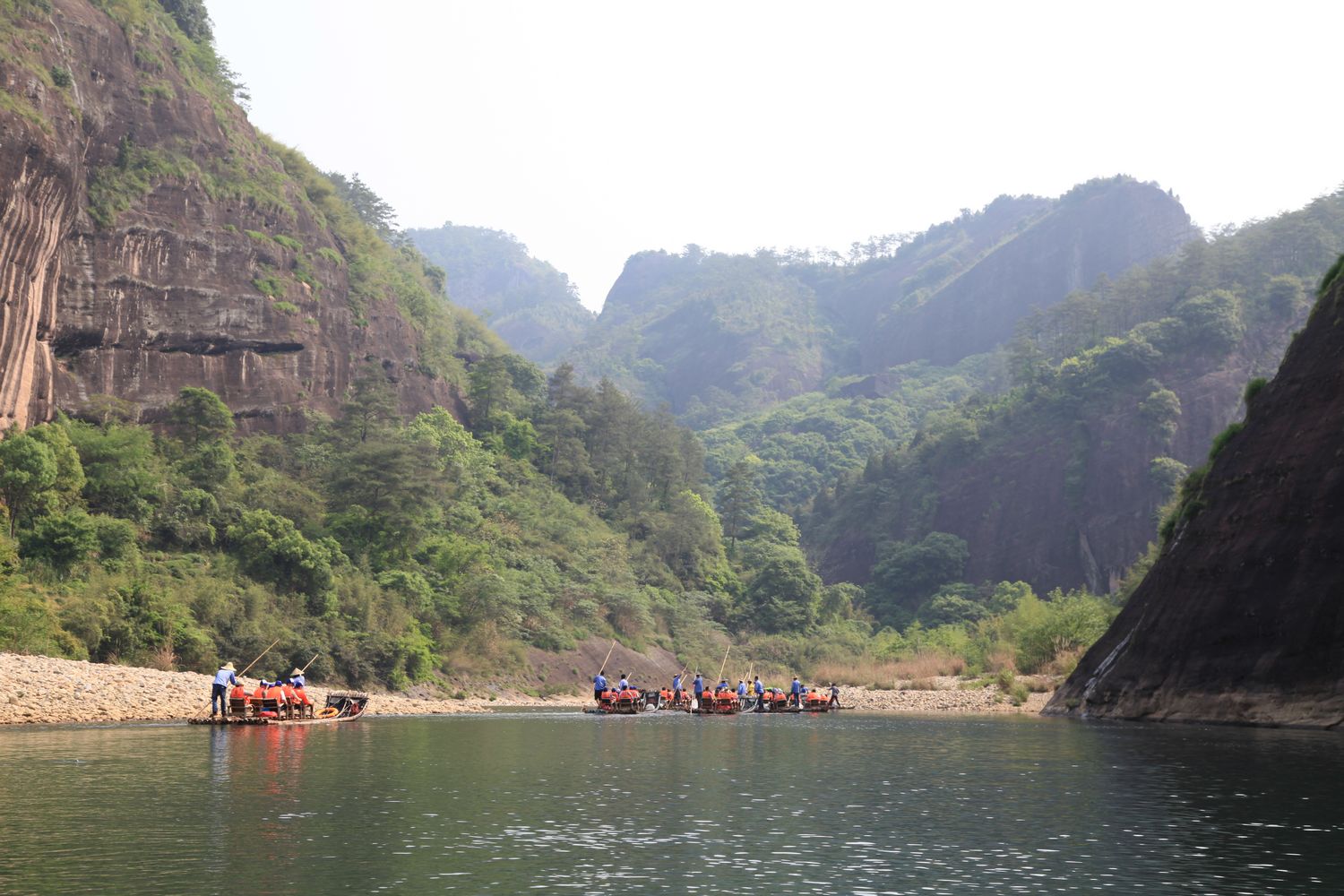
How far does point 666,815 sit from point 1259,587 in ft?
80.0

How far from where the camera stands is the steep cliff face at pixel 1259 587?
3541 cm

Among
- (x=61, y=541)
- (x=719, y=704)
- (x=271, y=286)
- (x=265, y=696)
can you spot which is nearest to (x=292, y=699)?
(x=265, y=696)

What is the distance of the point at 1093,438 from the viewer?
130 metres

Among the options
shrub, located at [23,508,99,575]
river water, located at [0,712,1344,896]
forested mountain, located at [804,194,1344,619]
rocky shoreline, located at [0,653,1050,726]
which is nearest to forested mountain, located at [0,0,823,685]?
shrub, located at [23,508,99,575]

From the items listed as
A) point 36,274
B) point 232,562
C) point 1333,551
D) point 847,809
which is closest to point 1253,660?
point 1333,551

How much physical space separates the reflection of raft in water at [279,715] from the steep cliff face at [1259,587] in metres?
27.0

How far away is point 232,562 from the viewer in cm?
5872

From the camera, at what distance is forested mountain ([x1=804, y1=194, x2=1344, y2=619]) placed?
123125mm

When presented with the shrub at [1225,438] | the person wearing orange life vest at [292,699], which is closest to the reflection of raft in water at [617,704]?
the person wearing orange life vest at [292,699]

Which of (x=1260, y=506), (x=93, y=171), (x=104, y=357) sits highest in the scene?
(x=93, y=171)

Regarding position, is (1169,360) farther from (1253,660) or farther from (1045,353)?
(1253,660)

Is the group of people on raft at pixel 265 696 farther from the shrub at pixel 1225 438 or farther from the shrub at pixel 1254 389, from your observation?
the shrub at pixel 1254 389

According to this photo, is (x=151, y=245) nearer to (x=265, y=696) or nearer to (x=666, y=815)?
(x=265, y=696)

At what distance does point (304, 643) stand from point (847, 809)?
3909 cm
